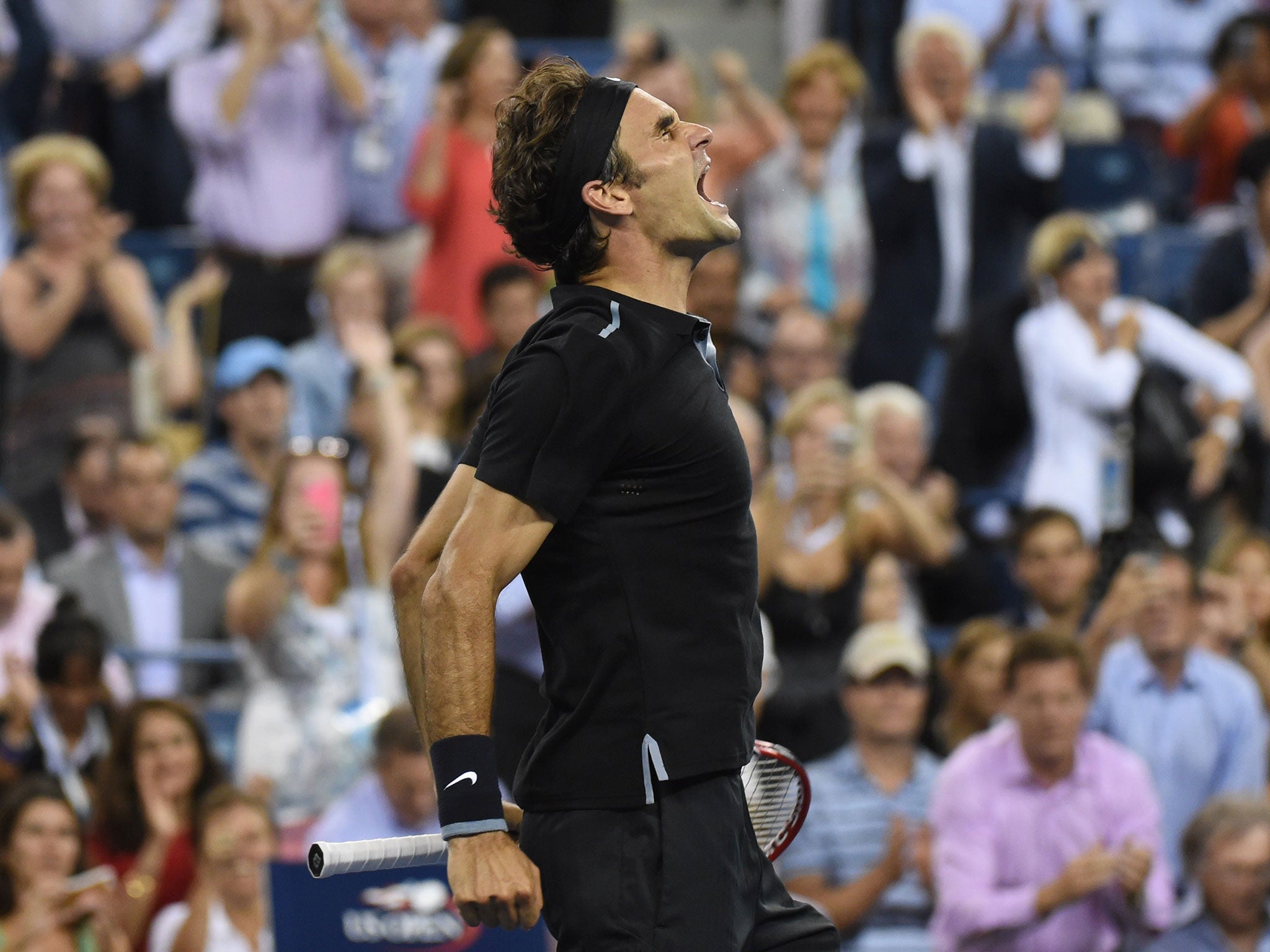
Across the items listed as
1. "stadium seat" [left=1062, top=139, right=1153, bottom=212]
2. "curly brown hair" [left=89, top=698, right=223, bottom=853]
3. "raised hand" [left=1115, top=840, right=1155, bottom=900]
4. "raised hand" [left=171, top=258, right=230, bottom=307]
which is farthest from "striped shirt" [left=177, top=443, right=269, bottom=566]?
"stadium seat" [left=1062, top=139, right=1153, bottom=212]

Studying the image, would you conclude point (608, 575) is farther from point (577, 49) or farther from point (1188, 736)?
point (577, 49)

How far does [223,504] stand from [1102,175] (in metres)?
4.43

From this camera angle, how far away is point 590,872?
2.82 meters

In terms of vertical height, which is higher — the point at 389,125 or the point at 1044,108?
the point at 389,125

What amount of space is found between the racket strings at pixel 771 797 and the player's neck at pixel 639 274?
0.74 m

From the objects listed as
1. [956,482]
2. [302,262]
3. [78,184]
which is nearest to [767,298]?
[956,482]

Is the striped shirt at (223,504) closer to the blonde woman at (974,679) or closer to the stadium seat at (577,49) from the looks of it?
the blonde woman at (974,679)

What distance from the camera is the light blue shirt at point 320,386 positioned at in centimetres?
754

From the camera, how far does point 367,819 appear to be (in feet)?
18.5

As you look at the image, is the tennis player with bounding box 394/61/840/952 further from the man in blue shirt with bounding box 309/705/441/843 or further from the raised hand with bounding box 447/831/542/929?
the man in blue shirt with bounding box 309/705/441/843

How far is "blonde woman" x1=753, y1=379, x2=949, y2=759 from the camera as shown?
20.7 ft

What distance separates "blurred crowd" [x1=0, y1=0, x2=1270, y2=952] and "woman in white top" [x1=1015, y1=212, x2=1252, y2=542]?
0.06 ft

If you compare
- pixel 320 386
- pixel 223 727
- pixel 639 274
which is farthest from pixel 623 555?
pixel 320 386

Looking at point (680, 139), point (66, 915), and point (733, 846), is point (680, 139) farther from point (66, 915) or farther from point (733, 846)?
point (66, 915)
